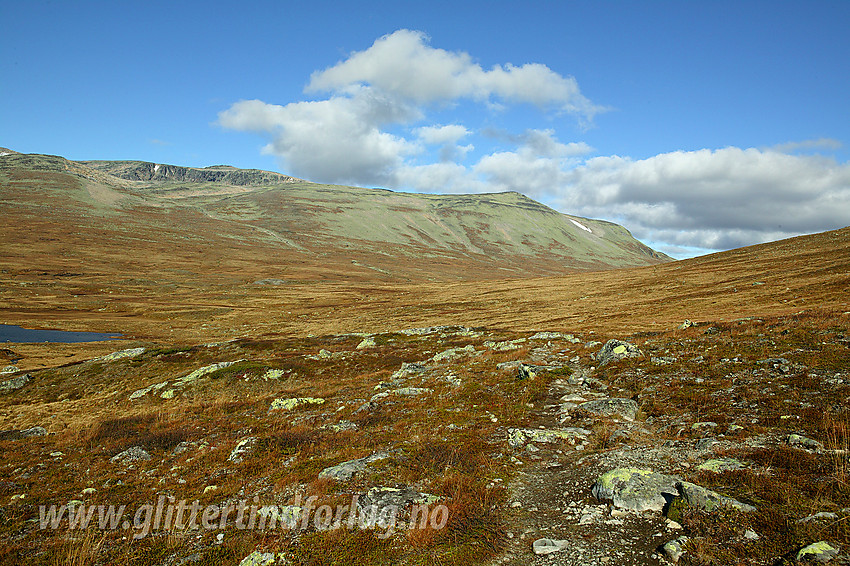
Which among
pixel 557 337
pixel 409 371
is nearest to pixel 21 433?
pixel 409 371

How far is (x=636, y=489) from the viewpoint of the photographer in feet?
31.1

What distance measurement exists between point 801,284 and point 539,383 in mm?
48036

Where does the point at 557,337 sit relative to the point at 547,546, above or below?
above

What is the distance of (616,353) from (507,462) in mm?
14727

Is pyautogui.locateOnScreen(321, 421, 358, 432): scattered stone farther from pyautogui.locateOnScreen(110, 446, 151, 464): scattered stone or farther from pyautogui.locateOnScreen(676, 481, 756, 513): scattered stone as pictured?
pyautogui.locateOnScreen(676, 481, 756, 513): scattered stone

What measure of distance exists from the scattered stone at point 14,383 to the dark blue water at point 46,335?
32.6 meters

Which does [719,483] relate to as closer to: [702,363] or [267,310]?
[702,363]

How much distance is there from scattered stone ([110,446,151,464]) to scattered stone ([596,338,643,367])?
23.7 metres

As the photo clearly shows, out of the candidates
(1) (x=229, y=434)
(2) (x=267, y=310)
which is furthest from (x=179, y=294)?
(1) (x=229, y=434)

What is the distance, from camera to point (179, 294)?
112250 millimetres

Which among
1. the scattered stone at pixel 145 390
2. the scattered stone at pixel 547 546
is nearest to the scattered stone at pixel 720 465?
the scattered stone at pixel 547 546

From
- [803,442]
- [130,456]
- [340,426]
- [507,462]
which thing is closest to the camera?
[803,442]

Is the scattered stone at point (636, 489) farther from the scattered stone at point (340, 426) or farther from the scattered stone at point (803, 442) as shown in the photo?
the scattered stone at point (340, 426)

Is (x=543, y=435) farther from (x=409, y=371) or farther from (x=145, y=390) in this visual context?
(x=145, y=390)
